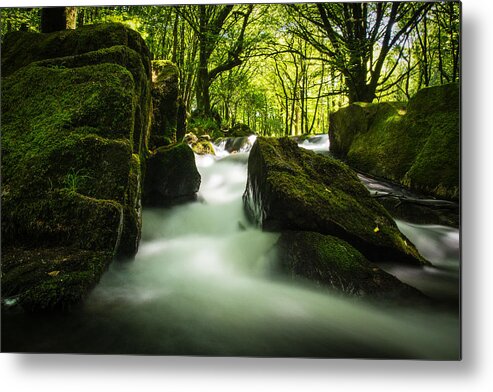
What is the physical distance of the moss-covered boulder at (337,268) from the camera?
1.70 metres

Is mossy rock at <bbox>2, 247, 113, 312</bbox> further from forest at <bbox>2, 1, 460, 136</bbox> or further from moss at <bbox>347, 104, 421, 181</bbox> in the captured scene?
moss at <bbox>347, 104, 421, 181</bbox>

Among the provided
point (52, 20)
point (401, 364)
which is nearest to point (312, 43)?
point (52, 20)

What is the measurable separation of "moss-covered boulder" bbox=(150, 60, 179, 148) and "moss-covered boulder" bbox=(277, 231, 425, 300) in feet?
6.66

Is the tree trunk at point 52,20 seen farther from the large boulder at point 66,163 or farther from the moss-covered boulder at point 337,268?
the moss-covered boulder at point 337,268

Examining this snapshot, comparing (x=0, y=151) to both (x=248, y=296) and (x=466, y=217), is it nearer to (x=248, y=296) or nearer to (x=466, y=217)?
(x=248, y=296)

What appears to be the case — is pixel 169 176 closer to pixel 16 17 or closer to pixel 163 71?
pixel 163 71

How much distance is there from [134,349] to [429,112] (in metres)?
2.77

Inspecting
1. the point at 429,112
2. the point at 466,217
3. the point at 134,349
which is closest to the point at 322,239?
the point at 466,217

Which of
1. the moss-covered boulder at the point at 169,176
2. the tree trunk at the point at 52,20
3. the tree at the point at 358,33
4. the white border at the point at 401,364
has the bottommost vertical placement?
the white border at the point at 401,364

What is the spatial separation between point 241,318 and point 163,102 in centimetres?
261

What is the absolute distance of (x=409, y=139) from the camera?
8.67 feet

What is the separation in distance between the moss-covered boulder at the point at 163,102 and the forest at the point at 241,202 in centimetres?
14

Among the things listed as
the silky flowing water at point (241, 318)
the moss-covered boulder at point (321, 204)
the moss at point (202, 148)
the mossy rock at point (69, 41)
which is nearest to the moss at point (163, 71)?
the mossy rock at point (69, 41)

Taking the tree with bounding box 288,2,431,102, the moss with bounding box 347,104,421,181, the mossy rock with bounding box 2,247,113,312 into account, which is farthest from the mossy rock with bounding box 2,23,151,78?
the moss with bounding box 347,104,421,181
